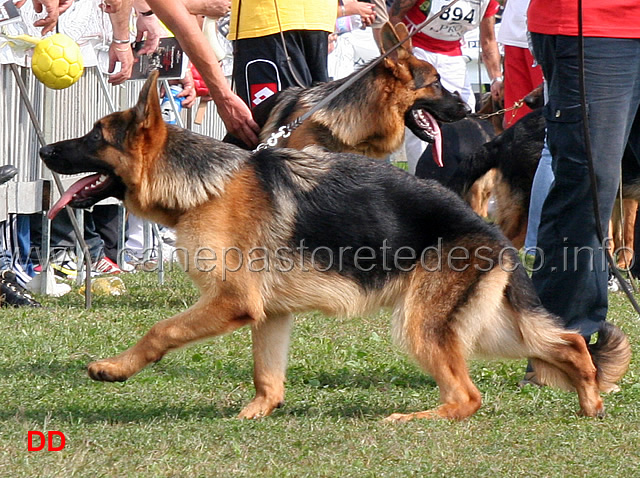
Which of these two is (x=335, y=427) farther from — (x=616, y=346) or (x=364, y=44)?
(x=364, y=44)

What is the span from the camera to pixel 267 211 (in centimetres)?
372

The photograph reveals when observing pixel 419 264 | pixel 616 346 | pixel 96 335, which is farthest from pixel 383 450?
pixel 96 335

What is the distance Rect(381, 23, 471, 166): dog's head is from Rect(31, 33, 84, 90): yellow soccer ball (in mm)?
1877

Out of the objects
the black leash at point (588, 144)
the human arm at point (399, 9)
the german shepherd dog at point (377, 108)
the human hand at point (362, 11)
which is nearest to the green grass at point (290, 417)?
the black leash at point (588, 144)

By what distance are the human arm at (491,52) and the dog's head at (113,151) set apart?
543 cm

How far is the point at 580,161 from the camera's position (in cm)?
401

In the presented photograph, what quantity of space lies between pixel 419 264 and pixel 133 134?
123 cm

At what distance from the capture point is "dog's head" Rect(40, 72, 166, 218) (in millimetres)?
3684

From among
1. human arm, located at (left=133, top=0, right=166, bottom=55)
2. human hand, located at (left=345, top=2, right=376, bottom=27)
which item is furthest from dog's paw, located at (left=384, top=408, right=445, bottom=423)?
human hand, located at (left=345, top=2, right=376, bottom=27)

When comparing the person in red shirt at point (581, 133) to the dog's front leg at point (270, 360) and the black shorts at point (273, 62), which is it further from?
the black shorts at point (273, 62)

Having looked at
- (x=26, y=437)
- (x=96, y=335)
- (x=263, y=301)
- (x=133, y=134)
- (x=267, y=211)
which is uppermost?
(x=133, y=134)

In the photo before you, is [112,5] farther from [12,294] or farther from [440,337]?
[440,337]

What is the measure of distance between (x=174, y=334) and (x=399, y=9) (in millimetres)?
5296

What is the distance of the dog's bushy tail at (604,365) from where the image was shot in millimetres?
3943
